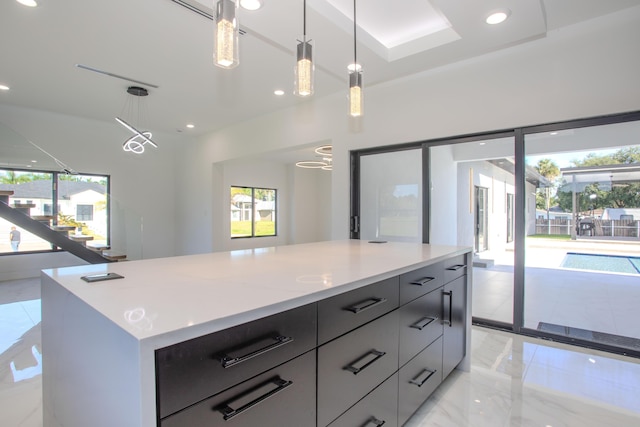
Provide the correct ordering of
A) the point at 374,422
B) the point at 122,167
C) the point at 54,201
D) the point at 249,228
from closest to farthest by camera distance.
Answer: the point at 374,422, the point at 54,201, the point at 122,167, the point at 249,228

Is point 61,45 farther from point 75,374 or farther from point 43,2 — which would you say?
point 75,374

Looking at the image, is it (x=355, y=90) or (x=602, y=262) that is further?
(x=602, y=262)

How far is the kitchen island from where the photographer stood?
0.78m

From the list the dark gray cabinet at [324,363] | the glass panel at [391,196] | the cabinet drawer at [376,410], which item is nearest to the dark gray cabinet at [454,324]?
the dark gray cabinet at [324,363]

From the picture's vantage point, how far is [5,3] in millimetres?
2703

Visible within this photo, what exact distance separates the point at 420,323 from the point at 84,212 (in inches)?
240

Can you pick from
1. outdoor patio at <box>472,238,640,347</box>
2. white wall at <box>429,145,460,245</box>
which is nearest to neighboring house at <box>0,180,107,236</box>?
white wall at <box>429,145,460,245</box>

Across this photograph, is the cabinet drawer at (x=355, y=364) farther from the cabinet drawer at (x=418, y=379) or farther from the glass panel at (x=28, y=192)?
the glass panel at (x=28, y=192)

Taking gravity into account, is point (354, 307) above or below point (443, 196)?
below

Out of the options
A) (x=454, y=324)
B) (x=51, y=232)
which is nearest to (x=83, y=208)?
(x=51, y=232)

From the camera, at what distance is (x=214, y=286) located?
121 cm

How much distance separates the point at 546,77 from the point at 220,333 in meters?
3.68

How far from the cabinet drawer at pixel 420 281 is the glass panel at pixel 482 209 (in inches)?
76.1

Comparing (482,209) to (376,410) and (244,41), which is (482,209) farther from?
(376,410)
